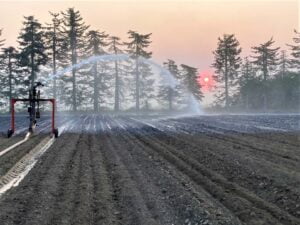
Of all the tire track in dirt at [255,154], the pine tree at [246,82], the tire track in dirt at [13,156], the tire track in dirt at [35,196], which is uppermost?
the pine tree at [246,82]

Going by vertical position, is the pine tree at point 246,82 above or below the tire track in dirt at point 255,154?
above

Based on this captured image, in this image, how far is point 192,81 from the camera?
87.8 meters

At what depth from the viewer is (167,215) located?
8305 millimetres

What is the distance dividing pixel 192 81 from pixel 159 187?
78.0 m

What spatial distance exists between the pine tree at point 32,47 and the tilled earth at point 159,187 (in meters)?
50.5

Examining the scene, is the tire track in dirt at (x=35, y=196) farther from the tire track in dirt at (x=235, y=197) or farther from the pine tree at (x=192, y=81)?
the pine tree at (x=192, y=81)

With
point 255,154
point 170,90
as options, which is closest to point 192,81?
point 170,90

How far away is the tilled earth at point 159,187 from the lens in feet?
26.9

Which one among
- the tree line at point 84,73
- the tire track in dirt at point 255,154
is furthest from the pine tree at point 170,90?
the tire track in dirt at point 255,154

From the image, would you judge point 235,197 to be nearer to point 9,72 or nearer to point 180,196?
point 180,196

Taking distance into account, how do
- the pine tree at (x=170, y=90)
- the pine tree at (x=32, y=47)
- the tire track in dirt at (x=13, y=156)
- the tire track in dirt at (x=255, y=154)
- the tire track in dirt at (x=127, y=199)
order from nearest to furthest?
the tire track in dirt at (x=127, y=199) → the tire track in dirt at (x=255, y=154) → the tire track in dirt at (x=13, y=156) → the pine tree at (x=32, y=47) → the pine tree at (x=170, y=90)

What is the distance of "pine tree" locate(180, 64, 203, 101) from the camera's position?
286 ft

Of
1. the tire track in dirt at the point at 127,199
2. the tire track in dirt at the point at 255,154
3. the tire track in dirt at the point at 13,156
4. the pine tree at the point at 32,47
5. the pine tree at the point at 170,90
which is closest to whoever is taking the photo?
the tire track in dirt at the point at 127,199

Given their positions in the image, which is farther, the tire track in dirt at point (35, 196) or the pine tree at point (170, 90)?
the pine tree at point (170, 90)
